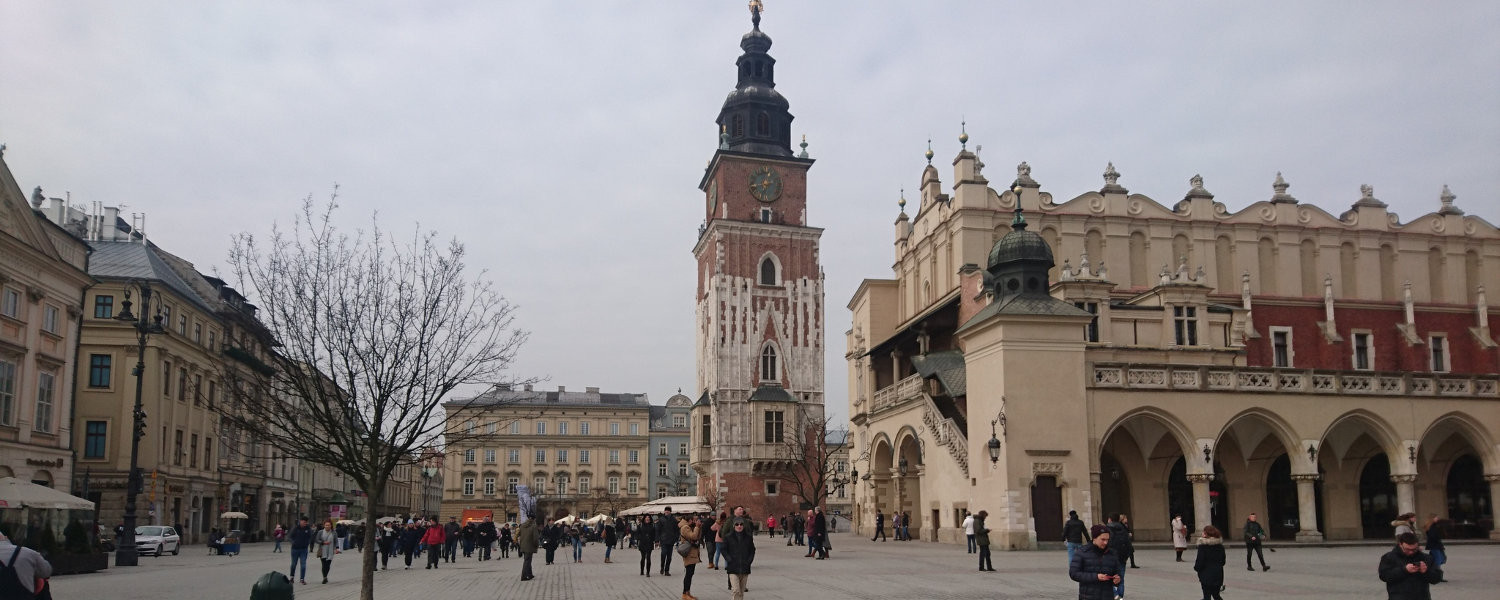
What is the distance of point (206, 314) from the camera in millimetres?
56062

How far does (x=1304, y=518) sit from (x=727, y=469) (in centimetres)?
4476

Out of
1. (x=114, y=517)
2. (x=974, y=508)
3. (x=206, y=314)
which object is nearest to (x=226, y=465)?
(x=206, y=314)

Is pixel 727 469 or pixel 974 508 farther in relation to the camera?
pixel 727 469

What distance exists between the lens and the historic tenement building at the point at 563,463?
10544 centimetres

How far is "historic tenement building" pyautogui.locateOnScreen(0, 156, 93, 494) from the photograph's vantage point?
108 feet

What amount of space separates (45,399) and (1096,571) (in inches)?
1422

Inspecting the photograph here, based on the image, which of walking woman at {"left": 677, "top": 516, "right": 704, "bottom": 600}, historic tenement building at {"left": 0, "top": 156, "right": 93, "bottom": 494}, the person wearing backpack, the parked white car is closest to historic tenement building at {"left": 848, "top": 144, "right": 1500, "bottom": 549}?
walking woman at {"left": 677, "top": 516, "right": 704, "bottom": 600}

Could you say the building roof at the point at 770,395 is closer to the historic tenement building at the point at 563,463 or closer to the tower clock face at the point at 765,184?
the tower clock face at the point at 765,184

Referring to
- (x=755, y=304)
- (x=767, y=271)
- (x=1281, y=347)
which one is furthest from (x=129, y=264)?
(x=1281, y=347)

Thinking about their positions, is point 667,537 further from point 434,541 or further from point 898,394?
point 898,394

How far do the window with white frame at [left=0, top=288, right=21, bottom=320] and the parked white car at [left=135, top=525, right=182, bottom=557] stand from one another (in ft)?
30.0

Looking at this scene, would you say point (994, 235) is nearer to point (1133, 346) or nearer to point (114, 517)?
point (1133, 346)

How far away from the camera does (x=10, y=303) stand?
3338 cm

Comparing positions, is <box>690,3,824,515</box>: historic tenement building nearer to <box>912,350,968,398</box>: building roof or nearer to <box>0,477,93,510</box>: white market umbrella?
<box>912,350,968,398</box>: building roof
